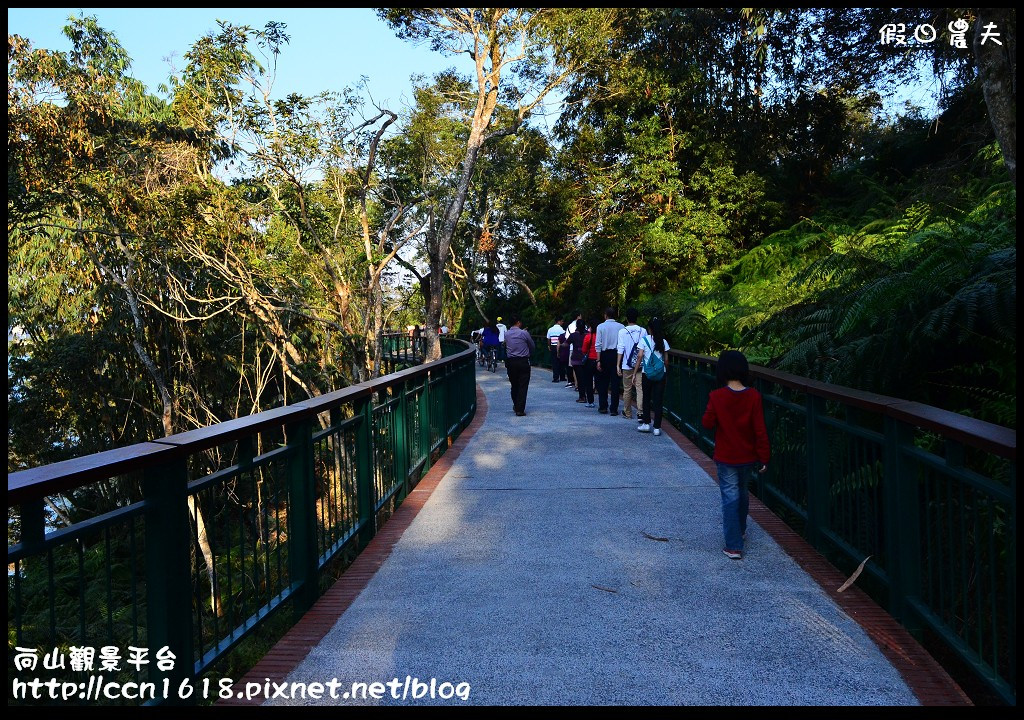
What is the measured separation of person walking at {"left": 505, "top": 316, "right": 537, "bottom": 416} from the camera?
14969 mm

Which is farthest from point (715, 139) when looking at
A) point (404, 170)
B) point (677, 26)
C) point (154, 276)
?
point (154, 276)

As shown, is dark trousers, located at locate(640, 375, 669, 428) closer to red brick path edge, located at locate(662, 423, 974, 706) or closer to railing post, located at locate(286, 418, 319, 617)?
red brick path edge, located at locate(662, 423, 974, 706)

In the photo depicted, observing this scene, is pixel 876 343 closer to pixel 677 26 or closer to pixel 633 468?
pixel 633 468

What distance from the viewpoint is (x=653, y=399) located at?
41.1 ft

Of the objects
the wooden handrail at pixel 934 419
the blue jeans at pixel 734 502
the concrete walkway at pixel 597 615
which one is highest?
the wooden handrail at pixel 934 419

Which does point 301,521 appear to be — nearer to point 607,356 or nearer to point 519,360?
→ point 607,356

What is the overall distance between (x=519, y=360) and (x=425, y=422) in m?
5.61

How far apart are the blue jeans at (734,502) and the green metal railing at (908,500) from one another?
1.79 ft

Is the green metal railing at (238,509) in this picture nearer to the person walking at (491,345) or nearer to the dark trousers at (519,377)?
the dark trousers at (519,377)

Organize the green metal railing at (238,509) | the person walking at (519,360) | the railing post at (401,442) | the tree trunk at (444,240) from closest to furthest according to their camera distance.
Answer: the green metal railing at (238,509)
the railing post at (401,442)
the person walking at (519,360)
the tree trunk at (444,240)

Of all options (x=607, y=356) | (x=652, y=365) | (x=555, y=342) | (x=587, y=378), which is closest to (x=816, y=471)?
(x=652, y=365)

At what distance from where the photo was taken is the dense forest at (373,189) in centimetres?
1703

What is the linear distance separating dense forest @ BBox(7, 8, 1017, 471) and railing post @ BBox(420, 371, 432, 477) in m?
5.48

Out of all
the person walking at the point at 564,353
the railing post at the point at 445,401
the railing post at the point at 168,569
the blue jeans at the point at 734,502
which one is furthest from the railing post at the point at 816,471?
the person walking at the point at 564,353
